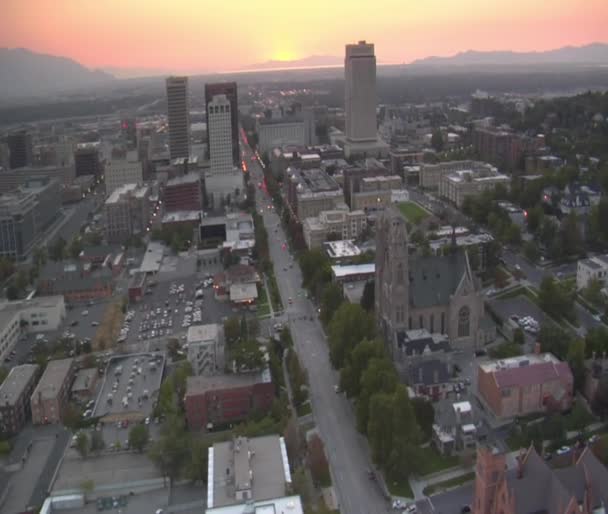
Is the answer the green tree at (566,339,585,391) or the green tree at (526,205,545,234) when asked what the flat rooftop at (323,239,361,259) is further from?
the green tree at (566,339,585,391)

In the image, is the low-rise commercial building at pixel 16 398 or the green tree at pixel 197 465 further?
the low-rise commercial building at pixel 16 398

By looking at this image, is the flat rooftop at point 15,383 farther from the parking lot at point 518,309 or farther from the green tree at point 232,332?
the parking lot at point 518,309

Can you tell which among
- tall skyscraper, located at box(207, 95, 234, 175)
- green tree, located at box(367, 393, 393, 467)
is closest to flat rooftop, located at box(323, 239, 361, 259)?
green tree, located at box(367, 393, 393, 467)

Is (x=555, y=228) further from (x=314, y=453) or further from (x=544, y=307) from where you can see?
(x=314, y=453)

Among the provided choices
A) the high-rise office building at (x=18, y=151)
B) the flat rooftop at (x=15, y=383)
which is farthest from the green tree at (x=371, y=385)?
the high-rise office building at (x=18, y=151)

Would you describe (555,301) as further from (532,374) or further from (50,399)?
(50,399)

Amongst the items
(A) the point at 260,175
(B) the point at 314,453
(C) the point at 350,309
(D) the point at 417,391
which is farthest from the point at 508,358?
(A) the point at 260,175
